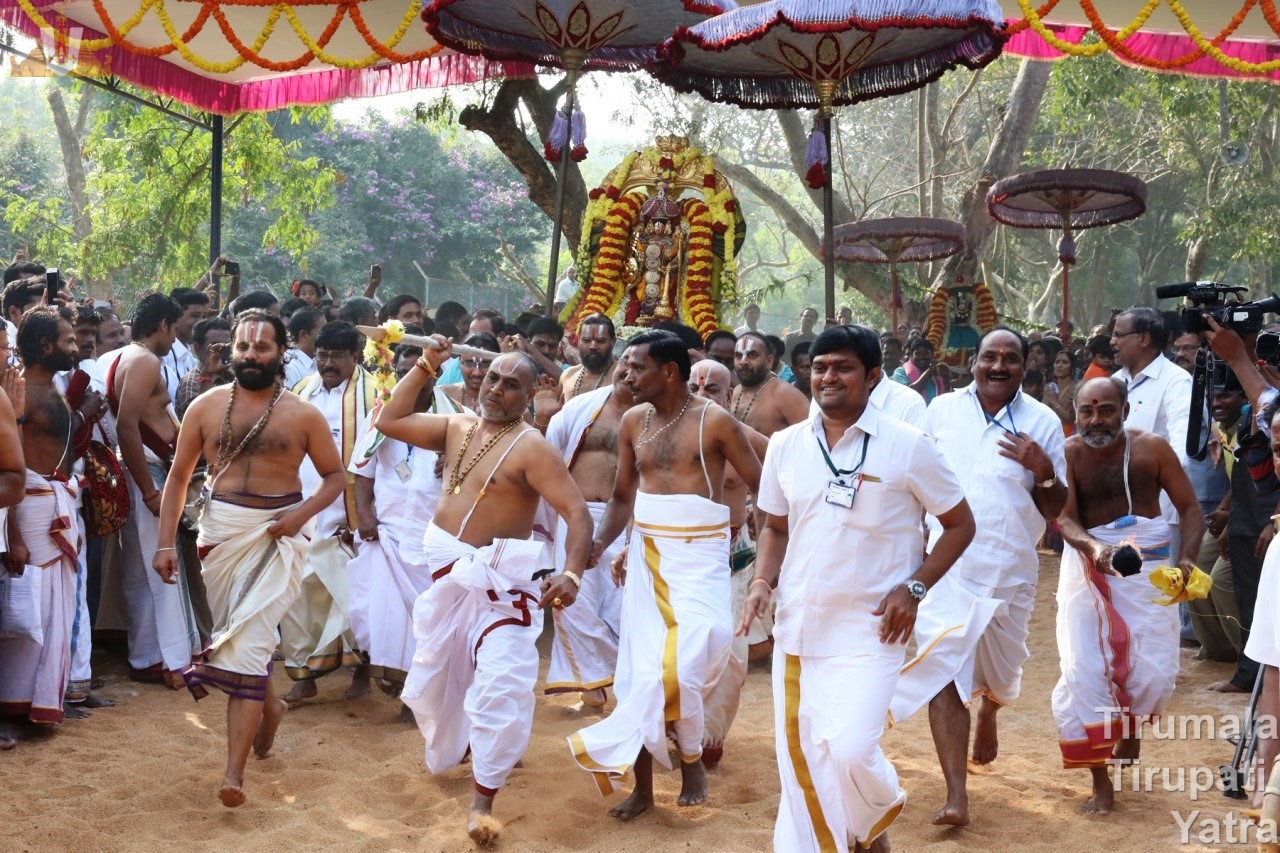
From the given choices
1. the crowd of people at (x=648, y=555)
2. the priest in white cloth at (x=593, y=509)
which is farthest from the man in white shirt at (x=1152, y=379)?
the priest in white cloth at (x=593, y=509)

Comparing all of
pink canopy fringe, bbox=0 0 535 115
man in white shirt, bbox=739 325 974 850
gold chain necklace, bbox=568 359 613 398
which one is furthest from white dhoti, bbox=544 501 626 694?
pink canopy fringe, bbox=0 0 535 115

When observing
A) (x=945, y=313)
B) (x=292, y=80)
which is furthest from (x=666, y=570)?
(x=945, y=313)

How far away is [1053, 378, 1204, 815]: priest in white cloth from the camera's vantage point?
5.57m

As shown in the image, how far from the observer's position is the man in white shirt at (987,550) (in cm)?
532

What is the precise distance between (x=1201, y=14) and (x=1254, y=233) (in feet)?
27.7

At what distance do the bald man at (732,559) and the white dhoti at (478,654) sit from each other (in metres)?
0.91

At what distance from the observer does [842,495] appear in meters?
4.36

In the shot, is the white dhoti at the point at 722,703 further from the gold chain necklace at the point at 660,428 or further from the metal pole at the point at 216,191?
the metal pole at the point at 216,191

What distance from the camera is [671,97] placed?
23594mm

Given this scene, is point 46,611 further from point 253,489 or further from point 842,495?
point 842,495

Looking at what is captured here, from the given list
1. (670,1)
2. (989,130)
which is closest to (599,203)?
(670,1)

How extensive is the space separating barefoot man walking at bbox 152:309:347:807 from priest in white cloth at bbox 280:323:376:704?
1284mm

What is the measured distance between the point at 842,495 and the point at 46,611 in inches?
164

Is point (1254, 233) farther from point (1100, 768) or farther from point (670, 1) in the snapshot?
point (1100, 768)
